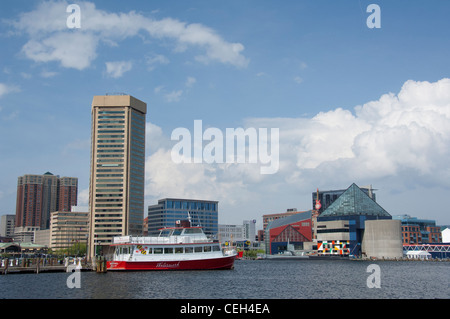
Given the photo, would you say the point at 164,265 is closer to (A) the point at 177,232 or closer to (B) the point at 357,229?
(A) the point at 177,232

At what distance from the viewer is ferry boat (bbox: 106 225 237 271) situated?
84.0m

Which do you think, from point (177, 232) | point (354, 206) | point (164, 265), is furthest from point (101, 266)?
point (354, 206)

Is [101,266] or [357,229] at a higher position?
[357,229]

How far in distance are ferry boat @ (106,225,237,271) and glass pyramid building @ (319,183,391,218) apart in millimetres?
114976

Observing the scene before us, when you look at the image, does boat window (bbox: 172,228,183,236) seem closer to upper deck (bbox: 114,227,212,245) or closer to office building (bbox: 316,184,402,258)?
upper deck (bbox: 114,227,212,245)

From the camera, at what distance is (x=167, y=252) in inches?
3344

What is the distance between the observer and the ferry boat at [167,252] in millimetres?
84000

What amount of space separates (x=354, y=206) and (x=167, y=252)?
123 m

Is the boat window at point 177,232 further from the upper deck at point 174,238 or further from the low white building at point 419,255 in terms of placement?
the low white building at point 419,255

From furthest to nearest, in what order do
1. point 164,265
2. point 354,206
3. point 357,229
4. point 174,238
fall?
point 354,206 < point 357,229 < point 174,238 < point 164,265

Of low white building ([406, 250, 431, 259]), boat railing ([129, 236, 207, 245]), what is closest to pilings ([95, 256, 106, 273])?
boat railing ([129, 236, 207, 245])
